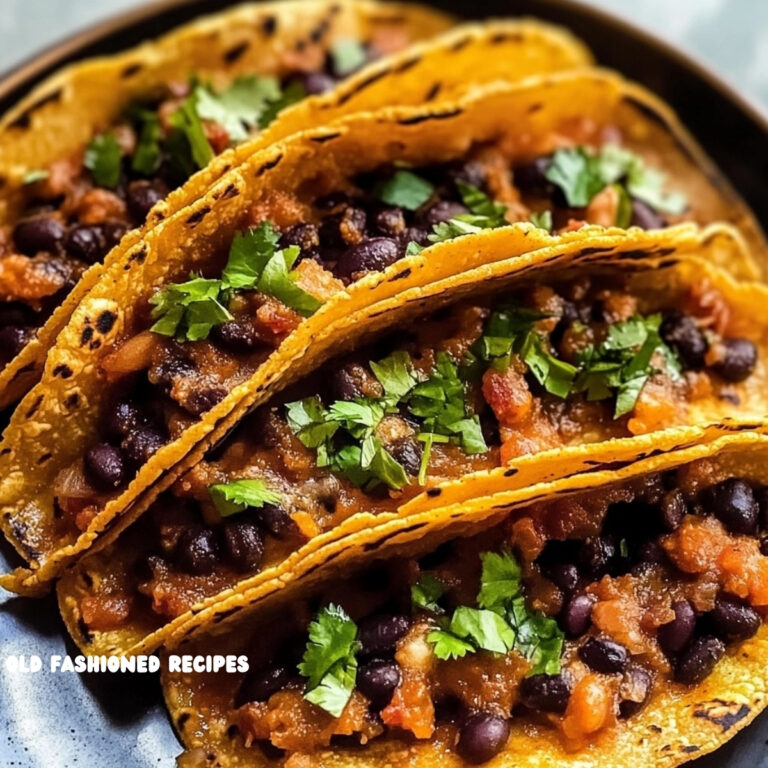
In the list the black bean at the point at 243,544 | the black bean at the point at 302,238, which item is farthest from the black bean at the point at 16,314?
the black bean at the point at 243,544

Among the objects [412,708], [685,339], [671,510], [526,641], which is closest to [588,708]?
[526,641]

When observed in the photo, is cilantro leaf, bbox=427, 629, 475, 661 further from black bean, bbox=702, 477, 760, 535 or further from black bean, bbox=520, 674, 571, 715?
black bean, bbox=702, 477, 760, 535

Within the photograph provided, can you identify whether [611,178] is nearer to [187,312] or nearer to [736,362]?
[736,362]

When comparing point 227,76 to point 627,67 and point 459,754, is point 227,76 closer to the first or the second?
point 627,67

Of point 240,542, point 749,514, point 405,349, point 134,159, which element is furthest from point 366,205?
point 749,514

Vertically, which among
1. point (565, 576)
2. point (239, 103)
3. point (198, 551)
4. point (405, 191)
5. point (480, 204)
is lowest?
point (565, 576)

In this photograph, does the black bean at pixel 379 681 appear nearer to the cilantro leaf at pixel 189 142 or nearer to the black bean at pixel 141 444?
the black bean at pixel 141 444
